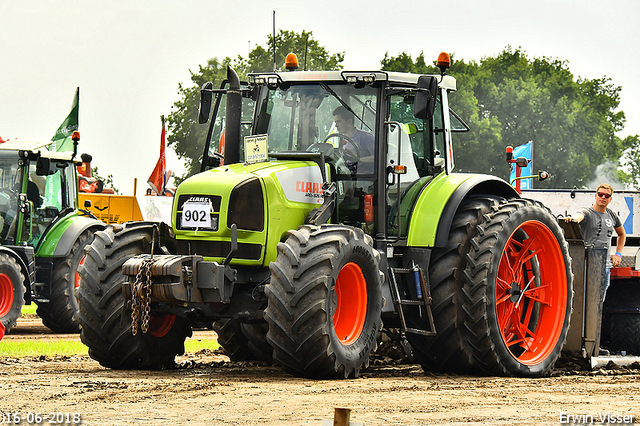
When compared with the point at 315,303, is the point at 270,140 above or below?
above

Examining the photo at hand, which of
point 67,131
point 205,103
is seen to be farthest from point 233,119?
point 67,131

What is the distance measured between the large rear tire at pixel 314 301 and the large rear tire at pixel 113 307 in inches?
55.4

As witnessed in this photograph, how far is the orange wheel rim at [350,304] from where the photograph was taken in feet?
27.4

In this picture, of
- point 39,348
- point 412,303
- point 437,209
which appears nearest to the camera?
point 412,303

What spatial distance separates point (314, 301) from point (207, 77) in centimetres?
4545

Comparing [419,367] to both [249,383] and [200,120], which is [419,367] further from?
[200,120]

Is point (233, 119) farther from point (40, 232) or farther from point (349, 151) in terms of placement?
point (40, 232)

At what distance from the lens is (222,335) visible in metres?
10.3

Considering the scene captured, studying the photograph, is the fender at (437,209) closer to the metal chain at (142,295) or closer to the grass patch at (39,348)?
the metal chain at (142,295)

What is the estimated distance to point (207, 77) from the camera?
5206 centimetres

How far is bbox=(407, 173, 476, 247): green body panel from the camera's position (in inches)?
356

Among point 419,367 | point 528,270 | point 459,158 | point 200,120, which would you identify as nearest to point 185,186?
point 200,120

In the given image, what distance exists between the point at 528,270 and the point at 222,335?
3243 millimetres

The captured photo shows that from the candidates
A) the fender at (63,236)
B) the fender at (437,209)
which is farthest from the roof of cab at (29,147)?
the fender at (437,209)
